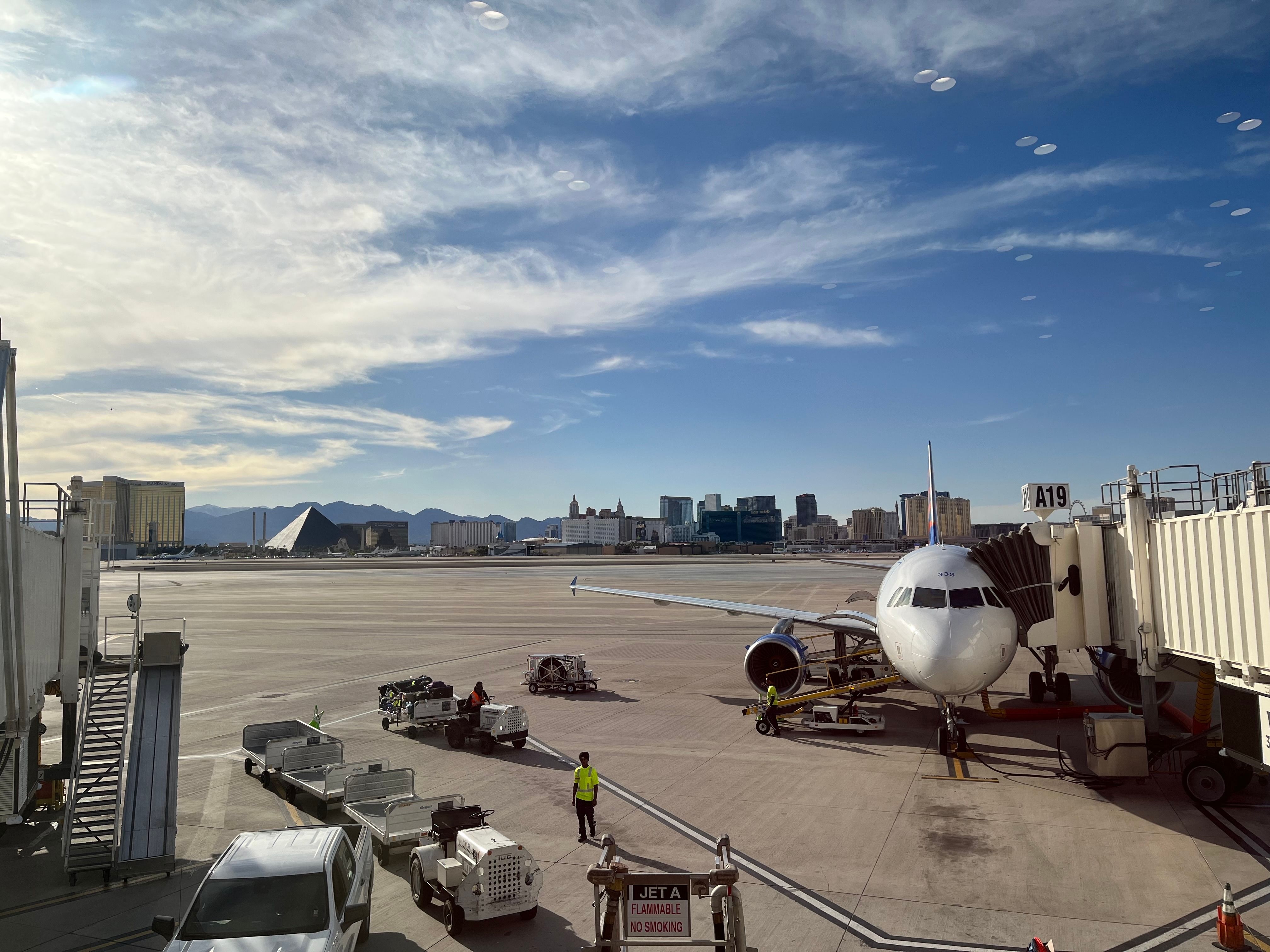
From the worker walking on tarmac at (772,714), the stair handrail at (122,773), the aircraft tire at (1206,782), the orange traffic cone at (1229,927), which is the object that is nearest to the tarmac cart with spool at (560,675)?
the worker walking on tarmac at (772,714)

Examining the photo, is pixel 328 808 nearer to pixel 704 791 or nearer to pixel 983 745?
pixel 704 791

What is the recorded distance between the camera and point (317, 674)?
31594 mm

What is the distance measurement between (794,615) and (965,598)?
1057 centimetres

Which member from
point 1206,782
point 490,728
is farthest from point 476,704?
point 1206,782

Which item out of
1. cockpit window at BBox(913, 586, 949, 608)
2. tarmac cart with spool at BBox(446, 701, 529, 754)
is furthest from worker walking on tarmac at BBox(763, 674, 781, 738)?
tarmac cart with spool at BBox(446, 701, 529, 754)

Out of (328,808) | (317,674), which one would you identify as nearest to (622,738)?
(328,808)

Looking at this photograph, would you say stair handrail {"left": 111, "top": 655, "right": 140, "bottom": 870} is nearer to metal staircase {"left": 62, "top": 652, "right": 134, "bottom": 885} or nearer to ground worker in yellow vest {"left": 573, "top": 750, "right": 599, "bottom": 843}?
metal staircase {"left": 62, "top": 652, "right": 134, "bottom": 885}

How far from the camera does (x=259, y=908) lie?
8.62 meters

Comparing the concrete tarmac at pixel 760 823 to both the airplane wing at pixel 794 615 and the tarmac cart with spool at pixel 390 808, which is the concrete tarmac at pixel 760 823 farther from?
the airplane wing at pixel 794 615

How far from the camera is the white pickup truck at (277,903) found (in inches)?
323

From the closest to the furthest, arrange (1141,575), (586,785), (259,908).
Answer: (259,908), (586,785), (1141,575)

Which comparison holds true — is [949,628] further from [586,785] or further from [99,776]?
[99,776]

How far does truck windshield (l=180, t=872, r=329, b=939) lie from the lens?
834cm

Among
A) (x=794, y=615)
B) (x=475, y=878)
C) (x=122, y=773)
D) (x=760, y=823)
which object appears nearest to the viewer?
(x=475, y=878)
